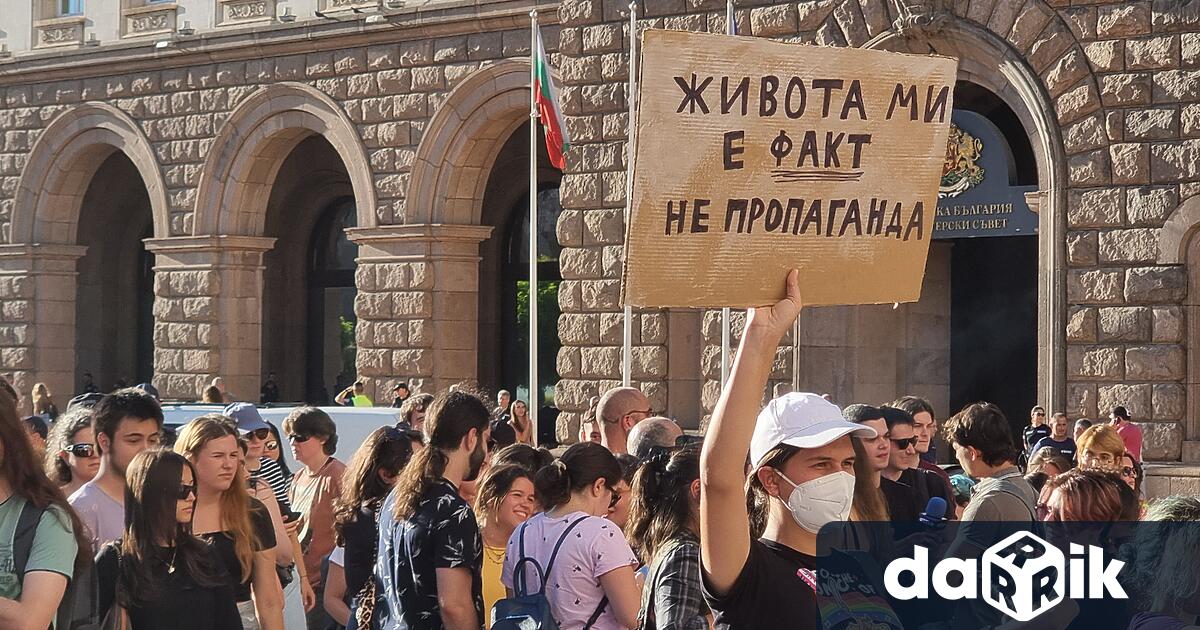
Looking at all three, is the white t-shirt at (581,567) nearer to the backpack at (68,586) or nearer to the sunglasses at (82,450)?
the backpack at (68,586)

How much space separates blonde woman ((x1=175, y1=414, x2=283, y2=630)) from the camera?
6.27 meters

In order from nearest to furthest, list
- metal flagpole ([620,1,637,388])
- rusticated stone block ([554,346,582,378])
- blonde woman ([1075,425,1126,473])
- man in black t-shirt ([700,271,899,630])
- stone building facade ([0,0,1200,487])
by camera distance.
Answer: man in black t-shirt ([700,271,899,630])
blonde woman ([1075,425,1126,473])
stone building facade ([0,0,1200,487])
metal flagpole ([620,1,637,388])
rusticated stone block ([554,346,582,378])

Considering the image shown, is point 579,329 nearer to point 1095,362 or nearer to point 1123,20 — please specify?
point 1095,362

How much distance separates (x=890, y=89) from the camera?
477 centimetres

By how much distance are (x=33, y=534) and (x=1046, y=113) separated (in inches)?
561

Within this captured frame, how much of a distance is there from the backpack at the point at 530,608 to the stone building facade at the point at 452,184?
39.5 ft

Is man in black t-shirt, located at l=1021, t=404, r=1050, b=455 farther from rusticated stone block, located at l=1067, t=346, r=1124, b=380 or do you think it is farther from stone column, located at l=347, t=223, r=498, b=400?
stone column, located at l=347, t=223, r=498, b=400

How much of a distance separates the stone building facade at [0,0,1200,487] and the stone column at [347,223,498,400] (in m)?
0.04

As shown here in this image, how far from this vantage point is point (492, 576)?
22.6ft

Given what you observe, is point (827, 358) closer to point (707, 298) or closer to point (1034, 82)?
point (1034, 82)

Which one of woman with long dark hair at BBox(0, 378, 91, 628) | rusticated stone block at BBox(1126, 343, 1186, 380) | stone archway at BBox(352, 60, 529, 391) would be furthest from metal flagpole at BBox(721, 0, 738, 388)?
woman with long dark hair at BBox(0, 378, 91, 628)

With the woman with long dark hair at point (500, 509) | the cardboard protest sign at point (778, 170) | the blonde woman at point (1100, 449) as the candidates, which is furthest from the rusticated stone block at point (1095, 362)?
the cardboard protest sign at point (778, 170)

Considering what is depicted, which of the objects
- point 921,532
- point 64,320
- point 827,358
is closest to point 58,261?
point 64,320

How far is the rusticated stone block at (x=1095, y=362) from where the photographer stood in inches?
668
